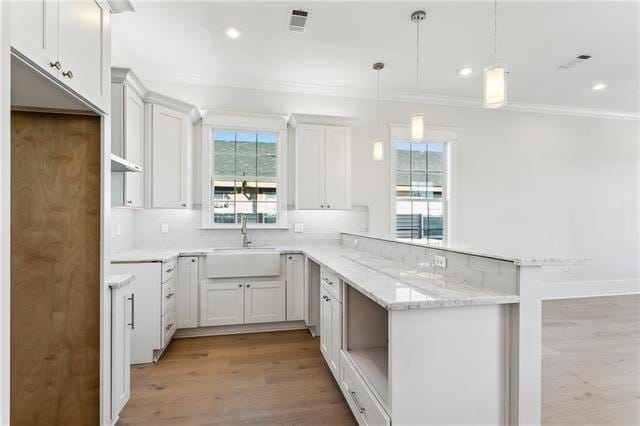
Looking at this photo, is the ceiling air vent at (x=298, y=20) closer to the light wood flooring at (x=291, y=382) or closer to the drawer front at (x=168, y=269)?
the drawer front at (x=168, y=269)

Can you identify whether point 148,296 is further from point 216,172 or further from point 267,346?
point 216,172

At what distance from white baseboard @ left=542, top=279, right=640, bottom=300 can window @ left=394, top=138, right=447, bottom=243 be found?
77.9 inches

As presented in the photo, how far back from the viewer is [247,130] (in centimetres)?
402

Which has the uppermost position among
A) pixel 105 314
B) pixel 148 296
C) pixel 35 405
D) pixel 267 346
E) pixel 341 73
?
→ pixel 341 73

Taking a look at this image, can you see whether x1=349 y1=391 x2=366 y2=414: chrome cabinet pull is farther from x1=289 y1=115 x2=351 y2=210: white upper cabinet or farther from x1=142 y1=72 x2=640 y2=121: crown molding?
x1=142 y1=72 x2=640 y2=121: crown molding

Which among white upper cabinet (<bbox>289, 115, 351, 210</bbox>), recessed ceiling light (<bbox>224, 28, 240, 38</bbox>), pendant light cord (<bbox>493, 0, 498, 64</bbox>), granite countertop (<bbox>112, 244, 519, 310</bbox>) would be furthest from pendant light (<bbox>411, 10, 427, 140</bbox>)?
recessed ceiling light (<bbox>224, 28, 240, 38</bbox>)

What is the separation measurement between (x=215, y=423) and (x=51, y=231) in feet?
4.93

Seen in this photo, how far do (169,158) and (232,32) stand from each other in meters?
1.47

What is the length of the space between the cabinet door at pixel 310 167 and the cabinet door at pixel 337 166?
0.08 m

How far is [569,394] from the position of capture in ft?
7.39

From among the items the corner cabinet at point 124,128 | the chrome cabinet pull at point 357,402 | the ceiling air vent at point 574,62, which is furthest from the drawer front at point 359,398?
the ceiling air vent at point 574,62

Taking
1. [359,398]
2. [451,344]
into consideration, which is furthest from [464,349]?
[359,398]

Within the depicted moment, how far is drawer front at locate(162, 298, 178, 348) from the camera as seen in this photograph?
9.38 feet

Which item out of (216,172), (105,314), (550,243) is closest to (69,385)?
(105,314)
